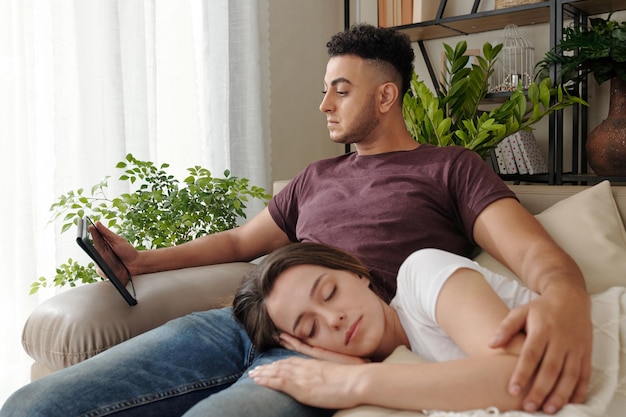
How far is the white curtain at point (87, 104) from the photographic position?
217 cm

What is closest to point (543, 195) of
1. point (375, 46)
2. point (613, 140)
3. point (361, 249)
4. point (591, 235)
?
point (591, 235)

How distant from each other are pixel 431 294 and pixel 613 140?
6.82 feet

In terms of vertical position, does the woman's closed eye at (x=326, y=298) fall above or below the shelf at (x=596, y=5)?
below

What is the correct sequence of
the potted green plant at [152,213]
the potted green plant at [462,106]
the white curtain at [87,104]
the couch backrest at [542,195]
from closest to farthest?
the couch backrest at [542,195] → the potted green plant at [152,213] → the white curtain at [87,104] → the potted green plant at [462,106]

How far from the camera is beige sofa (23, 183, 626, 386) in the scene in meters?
1.38

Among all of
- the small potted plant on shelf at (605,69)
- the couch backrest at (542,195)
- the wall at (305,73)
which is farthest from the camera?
the wall at (305,73)

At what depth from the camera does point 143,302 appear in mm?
1484

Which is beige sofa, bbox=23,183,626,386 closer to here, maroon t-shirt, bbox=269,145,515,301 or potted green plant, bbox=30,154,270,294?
maroon t-shirt, bbox=269,145,515,301

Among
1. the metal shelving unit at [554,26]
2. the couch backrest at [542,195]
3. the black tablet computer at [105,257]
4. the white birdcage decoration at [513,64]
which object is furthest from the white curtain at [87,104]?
the couch backrest at [542,195]

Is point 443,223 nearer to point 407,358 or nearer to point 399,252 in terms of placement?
point 399,252

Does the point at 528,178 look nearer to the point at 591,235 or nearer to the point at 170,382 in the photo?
the point at 591,235

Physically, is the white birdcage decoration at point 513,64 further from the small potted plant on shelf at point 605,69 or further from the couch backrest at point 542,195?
the couch backrest at point 542,195

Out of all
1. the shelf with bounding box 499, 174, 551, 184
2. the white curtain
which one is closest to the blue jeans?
the white curtain

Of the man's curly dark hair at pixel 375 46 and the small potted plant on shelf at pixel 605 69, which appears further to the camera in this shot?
the small potted plant on shelf at pixel 605 69
